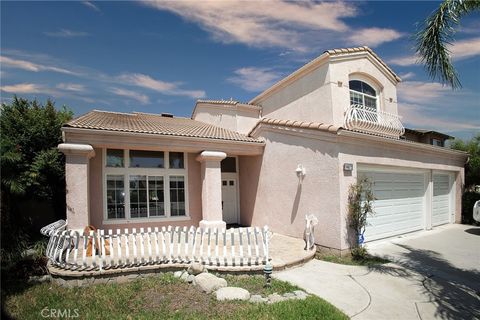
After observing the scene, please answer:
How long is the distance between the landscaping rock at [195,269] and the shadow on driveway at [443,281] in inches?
194

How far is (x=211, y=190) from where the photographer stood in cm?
1228

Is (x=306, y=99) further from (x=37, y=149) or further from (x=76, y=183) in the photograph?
Answer: (x=37, y=149)

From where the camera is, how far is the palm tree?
725cm

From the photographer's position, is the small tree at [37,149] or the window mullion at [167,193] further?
the window mullion at [167,193]

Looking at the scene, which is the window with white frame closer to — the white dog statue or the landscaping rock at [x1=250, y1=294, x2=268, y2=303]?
the white dog statue

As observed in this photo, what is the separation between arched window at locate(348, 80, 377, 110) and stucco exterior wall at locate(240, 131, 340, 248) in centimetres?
483

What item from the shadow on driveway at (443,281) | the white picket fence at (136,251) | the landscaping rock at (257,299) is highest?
the white picket fence at (136,251)

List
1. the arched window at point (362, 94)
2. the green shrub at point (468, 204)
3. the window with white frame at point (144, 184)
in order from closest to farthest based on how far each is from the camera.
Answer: the window with white frame at point (144, 184) → the arched window at point (362, 94) → the green shrub at point (468, 204)

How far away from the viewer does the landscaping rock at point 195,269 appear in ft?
24.3

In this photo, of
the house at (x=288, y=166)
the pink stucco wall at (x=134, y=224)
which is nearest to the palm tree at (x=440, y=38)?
the house at (x=288, y=166)

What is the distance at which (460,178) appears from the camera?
55.5 ft

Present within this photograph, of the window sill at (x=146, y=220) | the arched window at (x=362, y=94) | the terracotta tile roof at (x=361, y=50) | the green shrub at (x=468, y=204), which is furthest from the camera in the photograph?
the green shrub at (x=468, y=204)

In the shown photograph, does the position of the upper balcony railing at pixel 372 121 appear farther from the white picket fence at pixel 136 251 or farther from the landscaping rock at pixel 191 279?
the landscaping rock at pixel 191 279

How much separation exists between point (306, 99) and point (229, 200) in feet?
21.3
